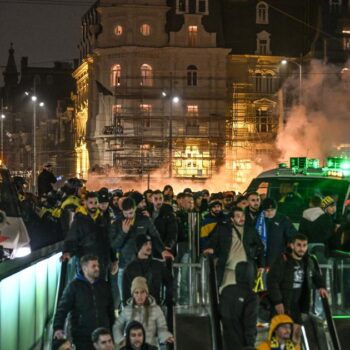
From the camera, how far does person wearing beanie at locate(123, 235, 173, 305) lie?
32.3ft

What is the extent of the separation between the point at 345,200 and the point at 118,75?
41.8m

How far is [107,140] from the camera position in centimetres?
5628

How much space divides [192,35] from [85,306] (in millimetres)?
50588

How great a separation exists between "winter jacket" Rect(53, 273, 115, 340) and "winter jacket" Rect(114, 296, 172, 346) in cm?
23

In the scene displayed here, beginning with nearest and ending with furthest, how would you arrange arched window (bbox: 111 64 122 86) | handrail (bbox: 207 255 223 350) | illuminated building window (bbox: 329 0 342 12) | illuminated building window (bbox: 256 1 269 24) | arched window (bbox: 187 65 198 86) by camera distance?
handrail (bbox: 207 255 223 350), arched window (bbox: 111 64 122 86), arched window (bbox: 187 65 198 86), illuminated building window (bbox: 256 1 269 24), illuminated building window (bbox: 329 0 342 12)

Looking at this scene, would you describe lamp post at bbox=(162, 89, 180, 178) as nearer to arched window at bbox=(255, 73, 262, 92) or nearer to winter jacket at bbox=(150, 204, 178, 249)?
arched window at bbox=(255, 73, 262, 92)

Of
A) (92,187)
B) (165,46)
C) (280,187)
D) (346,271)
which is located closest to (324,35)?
(165,46)

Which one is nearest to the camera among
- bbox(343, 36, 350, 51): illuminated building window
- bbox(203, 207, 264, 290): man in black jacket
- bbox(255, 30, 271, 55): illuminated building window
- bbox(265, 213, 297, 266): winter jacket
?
bbox(203, 207, 264, 290): man in black jacket

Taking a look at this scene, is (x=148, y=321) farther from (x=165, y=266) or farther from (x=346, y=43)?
(x=346, y=43)

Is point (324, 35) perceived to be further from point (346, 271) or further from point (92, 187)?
point (346, 271)

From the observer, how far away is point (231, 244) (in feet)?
36.8

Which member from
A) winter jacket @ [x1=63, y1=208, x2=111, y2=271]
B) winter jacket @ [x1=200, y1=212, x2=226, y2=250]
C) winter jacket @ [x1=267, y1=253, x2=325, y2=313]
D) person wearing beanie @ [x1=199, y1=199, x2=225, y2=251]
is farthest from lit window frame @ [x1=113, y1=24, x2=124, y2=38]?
winter jacket @ [x1=267, y1=253, x2=325, y2=313]

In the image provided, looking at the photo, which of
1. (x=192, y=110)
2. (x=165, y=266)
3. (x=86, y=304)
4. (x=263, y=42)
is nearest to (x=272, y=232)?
(x=165, y=266)

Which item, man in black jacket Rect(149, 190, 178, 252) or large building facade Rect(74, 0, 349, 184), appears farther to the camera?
large building facade Rect(74, 0, 349, 184)
